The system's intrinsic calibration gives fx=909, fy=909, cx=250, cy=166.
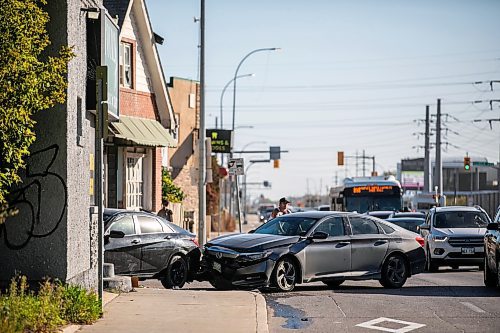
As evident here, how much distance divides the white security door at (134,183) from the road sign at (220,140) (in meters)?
16.7

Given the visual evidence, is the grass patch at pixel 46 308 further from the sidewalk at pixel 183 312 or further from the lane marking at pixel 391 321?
the lane marking at pixel 391 321

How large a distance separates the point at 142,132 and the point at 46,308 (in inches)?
684

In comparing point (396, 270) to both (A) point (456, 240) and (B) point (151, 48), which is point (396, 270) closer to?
(A) point (456, 240)

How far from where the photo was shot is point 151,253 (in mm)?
17484

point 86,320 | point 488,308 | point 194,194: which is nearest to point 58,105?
point 86,320

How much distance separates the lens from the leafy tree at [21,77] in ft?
33.9

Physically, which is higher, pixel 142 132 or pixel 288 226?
pixel 142 132

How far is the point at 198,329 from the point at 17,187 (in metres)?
3.13

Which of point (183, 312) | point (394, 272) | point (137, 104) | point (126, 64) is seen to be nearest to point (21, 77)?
point (183, 312)

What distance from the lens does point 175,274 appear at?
18.1 m

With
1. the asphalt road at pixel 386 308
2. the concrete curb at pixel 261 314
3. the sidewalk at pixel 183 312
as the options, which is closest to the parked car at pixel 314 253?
the asphalt road at pixel 386 308

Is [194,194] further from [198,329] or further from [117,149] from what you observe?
[198,329]

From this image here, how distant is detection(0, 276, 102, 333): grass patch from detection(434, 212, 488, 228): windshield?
1430 cm

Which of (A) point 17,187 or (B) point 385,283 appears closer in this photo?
(A) point 17,187
